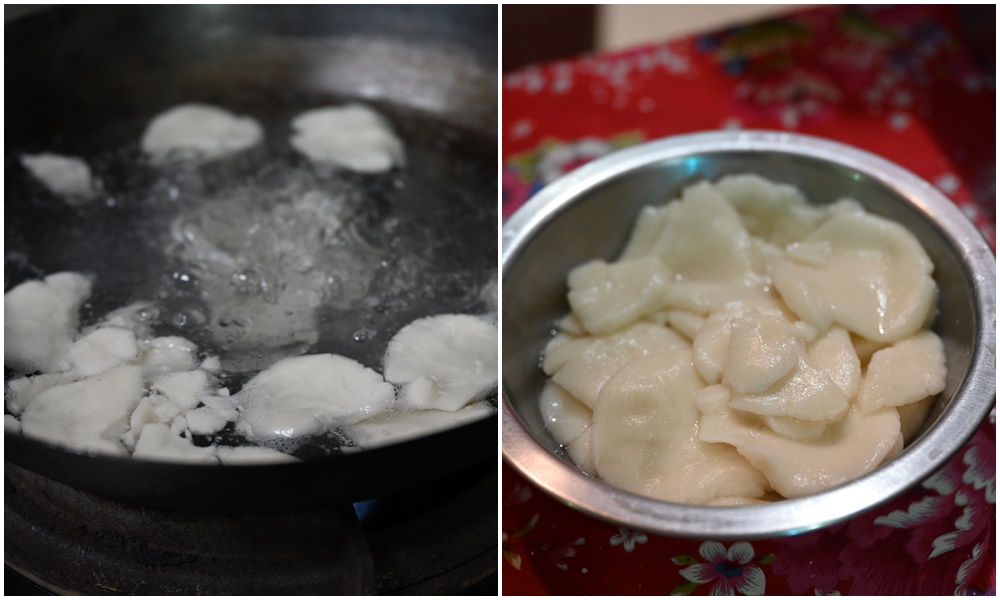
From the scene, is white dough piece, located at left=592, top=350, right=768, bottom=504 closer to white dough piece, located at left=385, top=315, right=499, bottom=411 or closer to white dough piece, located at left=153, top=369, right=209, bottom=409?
white dough piece, located at left=385, top=315, right=499, bottom=411

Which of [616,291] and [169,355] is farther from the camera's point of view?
[616,291]

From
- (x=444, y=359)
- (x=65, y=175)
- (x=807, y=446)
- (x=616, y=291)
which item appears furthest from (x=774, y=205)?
(x=65, y=175)

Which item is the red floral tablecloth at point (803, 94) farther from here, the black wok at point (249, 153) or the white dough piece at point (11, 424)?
the white dough piece at point (11, 424)

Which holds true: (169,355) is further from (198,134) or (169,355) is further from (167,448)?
(198,134)

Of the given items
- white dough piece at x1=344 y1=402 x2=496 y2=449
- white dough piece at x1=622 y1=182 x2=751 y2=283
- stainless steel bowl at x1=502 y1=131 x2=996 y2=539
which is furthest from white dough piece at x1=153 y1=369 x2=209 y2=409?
white dough piece at x1=622 y1=182 x2=751 y2=283

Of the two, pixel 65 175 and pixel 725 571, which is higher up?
pixel 65 175

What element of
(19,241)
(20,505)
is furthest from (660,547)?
(19,241)

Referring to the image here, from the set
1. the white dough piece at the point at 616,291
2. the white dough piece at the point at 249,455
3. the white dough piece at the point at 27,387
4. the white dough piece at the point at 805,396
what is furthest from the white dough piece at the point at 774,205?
the white dough piece at the point at 27,387
